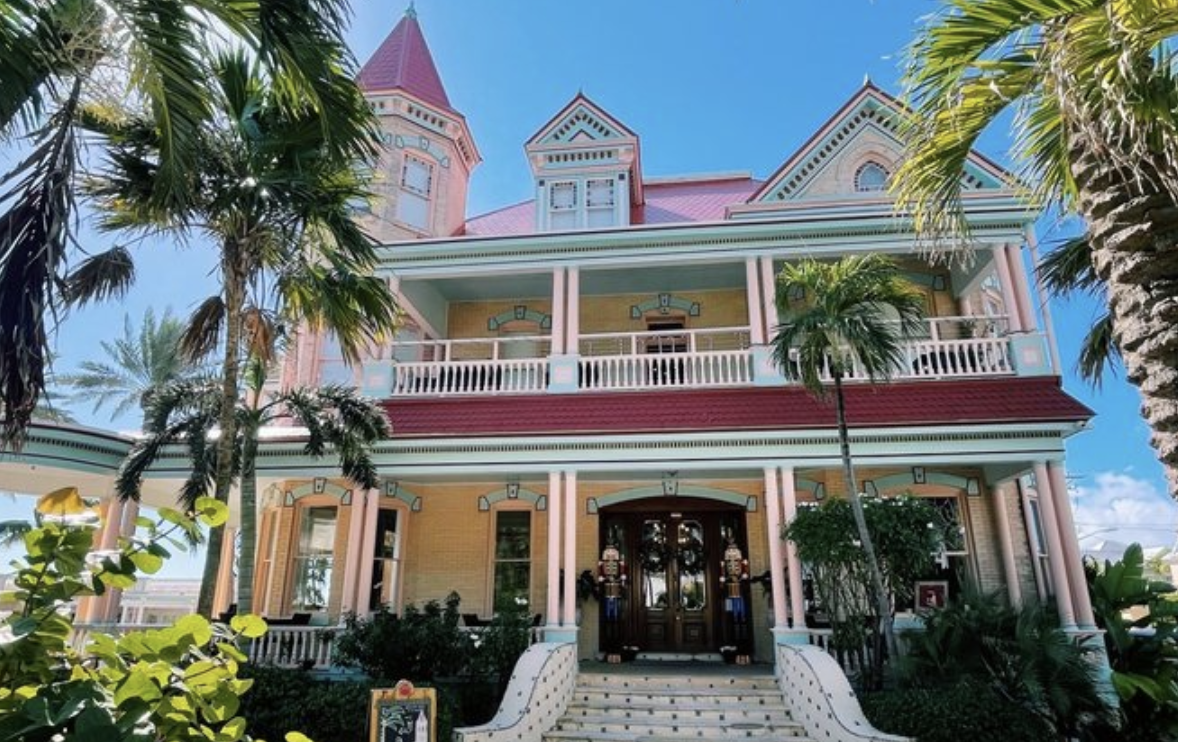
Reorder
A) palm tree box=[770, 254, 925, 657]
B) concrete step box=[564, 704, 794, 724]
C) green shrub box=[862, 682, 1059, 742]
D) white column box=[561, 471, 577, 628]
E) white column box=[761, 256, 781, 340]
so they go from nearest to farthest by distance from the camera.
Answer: green shrub box=[862, 682, 1059, 742], concrete step box=[564, 704, 794, 724], palm tree box=[770, 254, 925, 657], white column box=[561, 471, 577, 628], white column box=[761, 256, 781, 340]

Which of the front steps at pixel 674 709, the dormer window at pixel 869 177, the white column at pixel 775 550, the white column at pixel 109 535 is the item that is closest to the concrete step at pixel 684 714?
the front steps at pixel 674 709

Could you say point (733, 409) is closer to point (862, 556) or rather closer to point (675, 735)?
point (862, 556)

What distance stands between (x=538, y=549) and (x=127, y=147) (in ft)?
30.5

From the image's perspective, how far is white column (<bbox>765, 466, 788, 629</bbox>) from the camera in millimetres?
10354

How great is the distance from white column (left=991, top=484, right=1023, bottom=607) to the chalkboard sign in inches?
404

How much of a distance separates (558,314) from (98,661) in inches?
428

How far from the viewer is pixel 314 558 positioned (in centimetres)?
1350

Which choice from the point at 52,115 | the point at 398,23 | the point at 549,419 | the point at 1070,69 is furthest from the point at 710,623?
the point at 398,23

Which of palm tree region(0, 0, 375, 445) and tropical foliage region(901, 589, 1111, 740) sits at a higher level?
palm tree region(0, 0, 375, 445)

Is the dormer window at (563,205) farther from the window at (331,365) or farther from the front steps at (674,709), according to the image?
the front steps at (674,709)

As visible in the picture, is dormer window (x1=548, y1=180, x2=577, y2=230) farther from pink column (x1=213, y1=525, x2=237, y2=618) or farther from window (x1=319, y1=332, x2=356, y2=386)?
pink column (x1=213, y1=525, x2=237, y2=618)

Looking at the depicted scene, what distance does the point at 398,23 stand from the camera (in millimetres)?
18656

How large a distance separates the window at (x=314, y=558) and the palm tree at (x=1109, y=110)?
12.5 metres

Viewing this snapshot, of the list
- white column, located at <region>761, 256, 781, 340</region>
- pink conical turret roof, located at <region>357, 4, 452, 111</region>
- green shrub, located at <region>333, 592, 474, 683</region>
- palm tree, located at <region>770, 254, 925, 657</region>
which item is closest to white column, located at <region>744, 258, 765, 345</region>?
white column, located at <region>761, 256, 781, 340</region>
